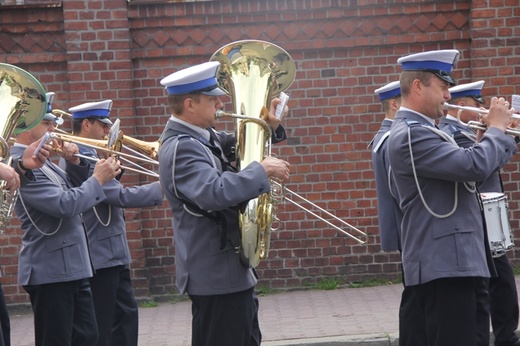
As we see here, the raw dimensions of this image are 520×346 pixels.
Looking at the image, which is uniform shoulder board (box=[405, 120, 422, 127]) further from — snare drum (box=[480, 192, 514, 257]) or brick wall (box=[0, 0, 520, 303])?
brick wall (box=[0, 0, 520, 303])

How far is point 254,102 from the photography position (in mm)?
5398

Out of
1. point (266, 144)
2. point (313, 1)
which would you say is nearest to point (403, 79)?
point (266, 144)

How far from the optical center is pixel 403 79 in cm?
545

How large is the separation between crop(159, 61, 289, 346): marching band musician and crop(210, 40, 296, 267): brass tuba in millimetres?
82

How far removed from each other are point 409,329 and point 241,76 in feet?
5.82

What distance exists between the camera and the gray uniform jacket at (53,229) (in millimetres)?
6164

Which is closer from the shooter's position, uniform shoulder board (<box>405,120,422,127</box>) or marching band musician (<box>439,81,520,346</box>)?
uniform shoulder board (<box>405,120,422,127</box>)

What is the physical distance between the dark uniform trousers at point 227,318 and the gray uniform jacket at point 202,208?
0.05 meters

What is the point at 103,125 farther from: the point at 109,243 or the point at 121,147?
→ the point at 109,243

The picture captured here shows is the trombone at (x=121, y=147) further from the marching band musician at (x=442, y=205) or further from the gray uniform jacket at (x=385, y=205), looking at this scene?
the marching band musician at (x=442, y=205)

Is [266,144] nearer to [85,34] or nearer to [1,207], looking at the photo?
[1,207]

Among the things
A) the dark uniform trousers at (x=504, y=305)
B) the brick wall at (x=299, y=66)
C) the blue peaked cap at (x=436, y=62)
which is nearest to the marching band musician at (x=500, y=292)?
the dark uniform trousers at (x=504, y=305)

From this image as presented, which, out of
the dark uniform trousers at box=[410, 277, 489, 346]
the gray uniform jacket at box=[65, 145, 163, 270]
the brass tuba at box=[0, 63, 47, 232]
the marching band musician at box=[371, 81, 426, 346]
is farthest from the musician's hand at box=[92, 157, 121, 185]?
the dark uniform trousers at box=[410, 277, 489, 346]

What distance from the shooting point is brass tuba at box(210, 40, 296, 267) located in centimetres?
514
